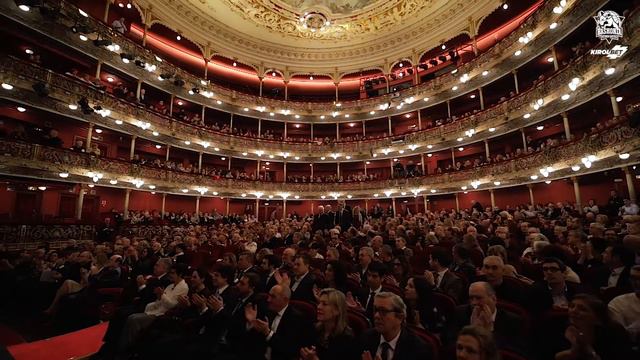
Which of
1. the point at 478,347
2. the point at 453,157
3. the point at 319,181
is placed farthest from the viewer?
the point at 319,181

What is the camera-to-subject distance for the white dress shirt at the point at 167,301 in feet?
14.4

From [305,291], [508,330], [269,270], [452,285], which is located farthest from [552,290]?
[269,270]

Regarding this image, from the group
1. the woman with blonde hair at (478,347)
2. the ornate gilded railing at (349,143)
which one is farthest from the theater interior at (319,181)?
the ornate gilded railing at (349,143)

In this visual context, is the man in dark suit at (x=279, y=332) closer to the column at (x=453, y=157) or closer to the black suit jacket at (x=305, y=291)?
the black suit jacket at (x=305, y=291)

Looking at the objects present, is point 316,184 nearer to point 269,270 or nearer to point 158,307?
point 269,270

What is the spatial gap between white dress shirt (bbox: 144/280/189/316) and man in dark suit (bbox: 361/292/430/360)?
3080 millimetres

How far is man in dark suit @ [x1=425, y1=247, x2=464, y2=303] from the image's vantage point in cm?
400

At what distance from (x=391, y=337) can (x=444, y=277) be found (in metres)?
2.17

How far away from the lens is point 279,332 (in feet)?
10.2

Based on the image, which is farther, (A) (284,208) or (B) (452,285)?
(A) (284,208)

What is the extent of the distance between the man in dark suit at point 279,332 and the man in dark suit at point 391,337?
2.66 feet

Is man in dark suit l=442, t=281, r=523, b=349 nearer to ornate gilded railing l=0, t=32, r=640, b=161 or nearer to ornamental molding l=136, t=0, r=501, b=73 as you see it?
ornate gilded railing l=0, t=32, r=640, b=161

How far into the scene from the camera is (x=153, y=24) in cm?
2025

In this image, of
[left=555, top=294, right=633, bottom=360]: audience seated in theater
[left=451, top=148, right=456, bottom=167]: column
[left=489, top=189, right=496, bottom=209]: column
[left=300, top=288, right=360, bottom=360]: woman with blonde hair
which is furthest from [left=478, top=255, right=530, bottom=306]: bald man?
[left=451, top=148, right=456, bottom=167]: column
